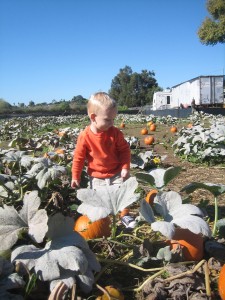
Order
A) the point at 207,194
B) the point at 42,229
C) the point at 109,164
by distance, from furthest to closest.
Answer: the point at 207,194, the point at 109,164, the point at 42,229

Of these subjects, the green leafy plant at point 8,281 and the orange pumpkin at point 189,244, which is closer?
the green leafy plant at point 8,281

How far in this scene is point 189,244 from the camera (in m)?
1.93

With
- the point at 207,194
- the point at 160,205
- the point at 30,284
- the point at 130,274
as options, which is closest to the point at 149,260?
the point at 130,274

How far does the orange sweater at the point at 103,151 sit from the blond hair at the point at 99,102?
324 mm

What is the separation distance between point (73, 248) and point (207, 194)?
2.52 m

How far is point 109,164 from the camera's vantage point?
11.4 feet

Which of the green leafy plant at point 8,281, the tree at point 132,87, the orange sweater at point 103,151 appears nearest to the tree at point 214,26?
the orange sweater at point 103,151

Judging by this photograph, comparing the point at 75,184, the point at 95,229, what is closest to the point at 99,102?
the point at 75,184

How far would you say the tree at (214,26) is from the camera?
29.2 meters

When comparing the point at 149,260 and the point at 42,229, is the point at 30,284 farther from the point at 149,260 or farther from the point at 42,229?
the point at 149,260

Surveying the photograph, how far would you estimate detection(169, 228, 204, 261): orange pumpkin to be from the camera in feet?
6.31

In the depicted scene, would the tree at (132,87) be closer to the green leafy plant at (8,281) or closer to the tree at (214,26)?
the tree at (214,26)

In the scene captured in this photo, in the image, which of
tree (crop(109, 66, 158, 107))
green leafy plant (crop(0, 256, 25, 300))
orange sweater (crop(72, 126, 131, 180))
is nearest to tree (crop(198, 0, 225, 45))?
orange sweater (crop(72, 126, 131, 180))

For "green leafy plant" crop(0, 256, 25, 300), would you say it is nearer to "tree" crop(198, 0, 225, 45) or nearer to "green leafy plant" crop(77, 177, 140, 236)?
"green leafy plant" crop(77, 177, 140, 236)
